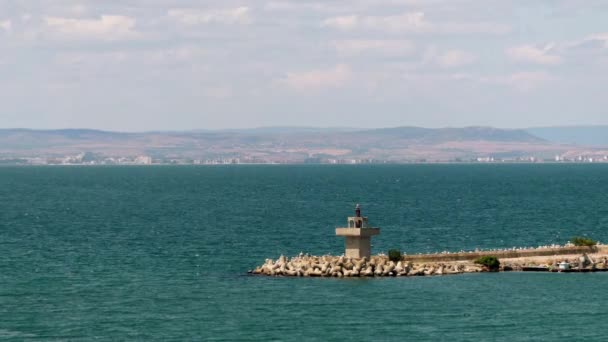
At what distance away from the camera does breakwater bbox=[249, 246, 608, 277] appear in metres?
86.1

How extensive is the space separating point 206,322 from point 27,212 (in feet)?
354

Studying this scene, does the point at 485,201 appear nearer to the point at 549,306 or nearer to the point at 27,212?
the point at 27,212

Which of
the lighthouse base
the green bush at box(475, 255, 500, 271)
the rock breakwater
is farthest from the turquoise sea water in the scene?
the lighthouse base

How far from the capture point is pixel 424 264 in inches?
3472

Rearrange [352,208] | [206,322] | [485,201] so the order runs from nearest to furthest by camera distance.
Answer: [206,322]
[352,208]
[485,201]

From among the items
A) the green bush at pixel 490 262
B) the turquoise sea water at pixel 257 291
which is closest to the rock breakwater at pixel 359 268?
the green bush at pixel 490 262

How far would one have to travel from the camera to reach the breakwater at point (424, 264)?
86062 millimetres

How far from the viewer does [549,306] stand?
73.1m

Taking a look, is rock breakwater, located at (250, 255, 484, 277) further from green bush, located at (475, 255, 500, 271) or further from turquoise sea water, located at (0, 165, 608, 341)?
turquoise sea water, located at (0, 165, 608, 341)

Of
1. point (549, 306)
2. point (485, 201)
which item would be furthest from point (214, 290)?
point (485, 201)

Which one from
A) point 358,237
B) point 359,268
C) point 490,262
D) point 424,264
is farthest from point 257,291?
point 490,262

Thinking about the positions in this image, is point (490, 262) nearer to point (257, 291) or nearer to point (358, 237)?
point (358, 237)

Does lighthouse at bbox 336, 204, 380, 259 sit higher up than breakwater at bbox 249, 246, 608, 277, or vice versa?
lighthouse at bbox 336, 204, 380, 259

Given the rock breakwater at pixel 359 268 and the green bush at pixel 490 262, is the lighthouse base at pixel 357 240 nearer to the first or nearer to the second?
the rock breakwater at pixel 359 268
